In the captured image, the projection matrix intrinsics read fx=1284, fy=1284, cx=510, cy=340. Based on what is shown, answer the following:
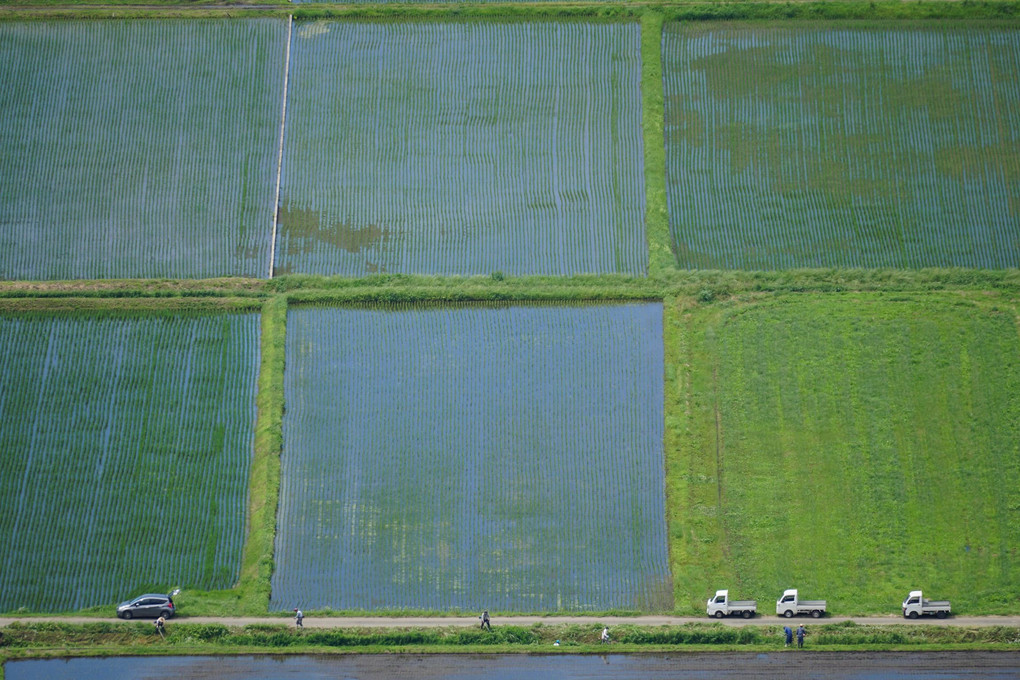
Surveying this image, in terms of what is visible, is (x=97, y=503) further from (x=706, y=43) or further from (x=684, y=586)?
(x=706, y=43)

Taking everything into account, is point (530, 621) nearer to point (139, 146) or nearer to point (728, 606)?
point (728, 606)

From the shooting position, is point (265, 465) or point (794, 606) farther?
point (265, 465)

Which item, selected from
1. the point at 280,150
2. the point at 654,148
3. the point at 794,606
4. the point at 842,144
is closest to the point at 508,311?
the point at 654,148

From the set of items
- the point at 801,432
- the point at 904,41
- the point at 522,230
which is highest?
the point at 904,41

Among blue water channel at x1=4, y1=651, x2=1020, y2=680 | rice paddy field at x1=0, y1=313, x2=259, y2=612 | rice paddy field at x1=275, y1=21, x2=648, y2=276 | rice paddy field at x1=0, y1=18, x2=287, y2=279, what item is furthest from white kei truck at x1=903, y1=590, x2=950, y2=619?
rice paddy field at x1=0, y1=18, x2=287, y2=279

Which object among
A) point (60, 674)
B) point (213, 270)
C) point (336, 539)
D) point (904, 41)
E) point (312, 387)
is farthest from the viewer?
point (904, 41)

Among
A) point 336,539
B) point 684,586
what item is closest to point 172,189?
point 336,539

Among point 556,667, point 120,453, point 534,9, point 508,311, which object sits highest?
point 534,9
